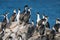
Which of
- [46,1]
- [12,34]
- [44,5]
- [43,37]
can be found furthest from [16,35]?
[46,1]

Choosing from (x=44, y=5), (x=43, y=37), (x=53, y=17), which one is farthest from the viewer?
(x=44, y=5)

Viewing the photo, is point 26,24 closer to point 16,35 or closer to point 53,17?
point 16,35

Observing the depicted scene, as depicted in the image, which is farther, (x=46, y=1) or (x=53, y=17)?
(x=46, y=1)

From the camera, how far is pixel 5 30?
2856 centimetres

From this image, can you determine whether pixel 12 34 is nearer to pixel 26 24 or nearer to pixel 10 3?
pixel 26 24

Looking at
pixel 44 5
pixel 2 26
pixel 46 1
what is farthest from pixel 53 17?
pixel 2 26

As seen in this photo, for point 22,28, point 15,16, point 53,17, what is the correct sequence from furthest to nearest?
point 53,17
point 15,16
point 22,28

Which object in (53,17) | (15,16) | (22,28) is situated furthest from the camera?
(53,17)

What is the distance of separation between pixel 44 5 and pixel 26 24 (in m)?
28.2

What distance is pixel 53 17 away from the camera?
47781mm

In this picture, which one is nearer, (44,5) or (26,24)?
(26,24)

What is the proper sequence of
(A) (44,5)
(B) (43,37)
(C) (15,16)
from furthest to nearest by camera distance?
(A) (44,5) → (C) (15,16) → (B) (43,37)

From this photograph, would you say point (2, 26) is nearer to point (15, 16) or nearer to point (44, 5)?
point (15, 16)

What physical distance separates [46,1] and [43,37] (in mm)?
34233
